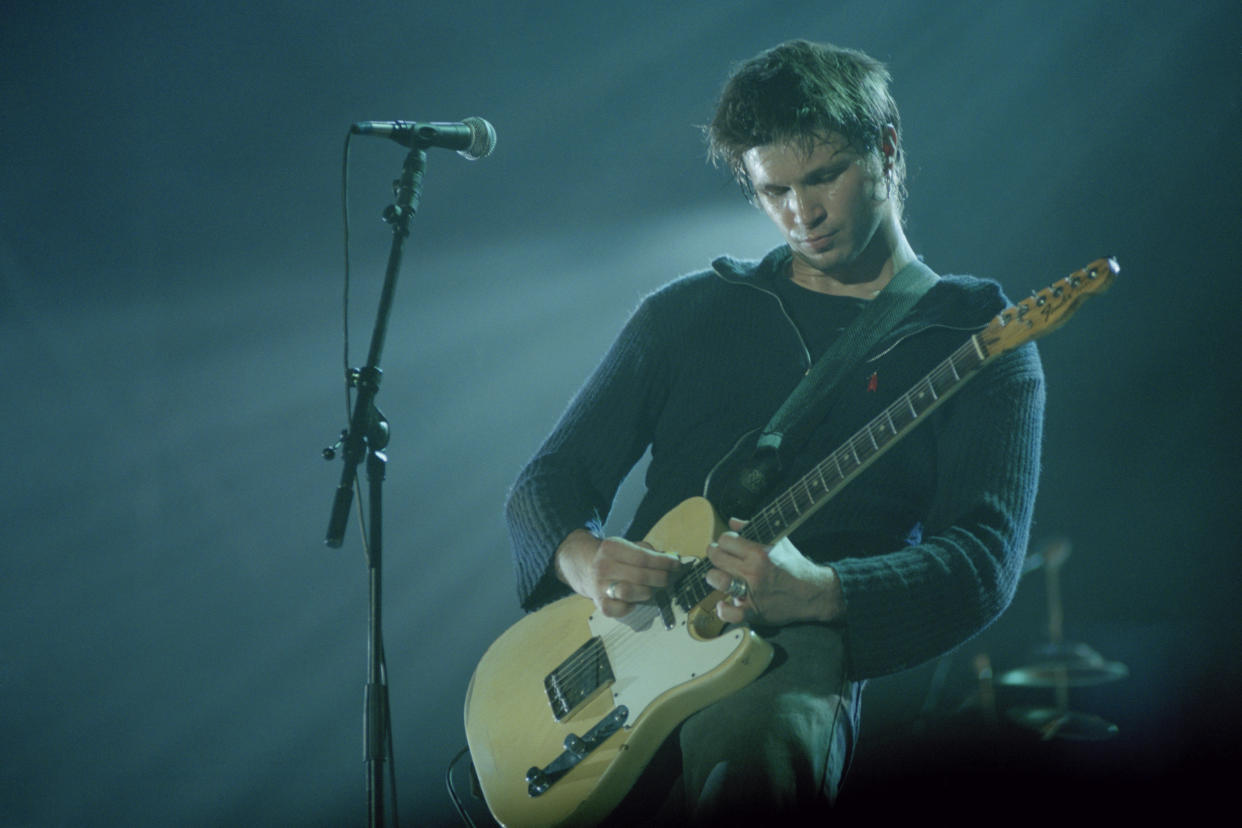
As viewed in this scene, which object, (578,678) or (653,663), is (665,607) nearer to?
(653,663)

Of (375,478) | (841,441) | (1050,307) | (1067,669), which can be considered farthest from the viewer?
(1067,669)

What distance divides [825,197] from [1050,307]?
675mm

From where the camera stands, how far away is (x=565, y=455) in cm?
235

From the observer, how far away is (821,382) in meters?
2.12

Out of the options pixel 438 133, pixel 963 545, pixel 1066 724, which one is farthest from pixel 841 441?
pixel 1066 724

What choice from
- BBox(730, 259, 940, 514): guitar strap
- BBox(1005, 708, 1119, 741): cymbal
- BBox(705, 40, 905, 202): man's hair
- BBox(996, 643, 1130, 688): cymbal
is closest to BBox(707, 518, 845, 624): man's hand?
BBox(730, 259, 940, 514): guitar strap

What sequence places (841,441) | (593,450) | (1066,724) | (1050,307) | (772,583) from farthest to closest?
1. (1066,724)
2. (593,450)
3. (841,441)
4. (1050,307)
5. (772,583)

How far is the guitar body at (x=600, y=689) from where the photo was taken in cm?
176

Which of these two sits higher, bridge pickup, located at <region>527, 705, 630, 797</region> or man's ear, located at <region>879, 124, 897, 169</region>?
man's ear, located at <region>879, 124, 897, 169</region>

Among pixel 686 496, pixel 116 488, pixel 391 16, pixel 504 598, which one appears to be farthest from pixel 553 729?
pixel 391 16

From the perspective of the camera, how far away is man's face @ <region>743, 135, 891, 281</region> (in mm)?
2258

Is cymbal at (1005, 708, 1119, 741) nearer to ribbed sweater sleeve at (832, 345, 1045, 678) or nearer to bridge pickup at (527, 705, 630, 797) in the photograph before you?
ribbed sweater sleeve at (832, 345, 1045, 678)

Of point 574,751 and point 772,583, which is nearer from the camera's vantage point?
point 772,583

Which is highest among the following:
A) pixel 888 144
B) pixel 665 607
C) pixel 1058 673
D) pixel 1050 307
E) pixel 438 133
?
pixel 438 133
